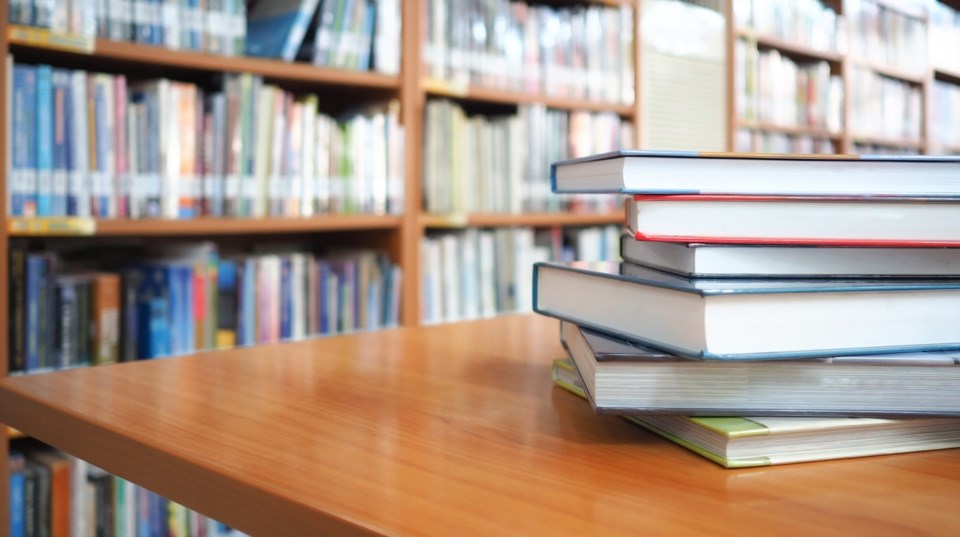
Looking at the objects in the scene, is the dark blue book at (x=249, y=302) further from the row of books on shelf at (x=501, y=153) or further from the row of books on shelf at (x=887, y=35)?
the row of books on shelf at (x=887, y=35)

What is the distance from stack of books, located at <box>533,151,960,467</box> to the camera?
1.54 feet

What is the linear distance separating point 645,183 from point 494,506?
0.22m

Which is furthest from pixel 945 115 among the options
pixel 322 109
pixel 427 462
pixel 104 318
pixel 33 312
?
pixel 427 462

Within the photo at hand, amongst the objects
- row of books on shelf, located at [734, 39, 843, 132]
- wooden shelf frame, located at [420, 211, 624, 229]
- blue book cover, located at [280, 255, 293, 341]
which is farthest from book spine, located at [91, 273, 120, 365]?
row of books on shelf, located at [734, 39, 843, 132]

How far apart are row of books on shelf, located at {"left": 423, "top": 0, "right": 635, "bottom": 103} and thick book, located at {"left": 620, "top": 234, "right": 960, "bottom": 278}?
69.0 inches

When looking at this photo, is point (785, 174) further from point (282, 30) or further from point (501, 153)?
point (501, 153)

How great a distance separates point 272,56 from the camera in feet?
6.34

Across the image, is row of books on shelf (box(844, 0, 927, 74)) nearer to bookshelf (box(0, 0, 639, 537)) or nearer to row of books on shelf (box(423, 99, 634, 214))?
bookshelf (box(0, 0, 639, 537))

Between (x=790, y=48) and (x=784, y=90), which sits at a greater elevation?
(x=790, y=48)

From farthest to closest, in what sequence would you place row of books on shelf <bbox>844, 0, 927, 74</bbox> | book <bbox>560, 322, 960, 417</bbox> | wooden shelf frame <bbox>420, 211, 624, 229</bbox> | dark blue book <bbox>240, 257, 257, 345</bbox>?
row of books on shelf <bbox>844, 0, 927, 74</bbox> → wooden shelf frame <bbox>420, 211, 624, 229</bbox> → dark blue book <bbox>240, 257, 257, 345</bbox> → book <bbox>560, 322, 960, 417</bbox>

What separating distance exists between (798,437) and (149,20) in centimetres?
158

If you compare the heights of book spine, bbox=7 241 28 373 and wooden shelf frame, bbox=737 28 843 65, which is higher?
wooden shelf frame, bbox=737 28 843 65

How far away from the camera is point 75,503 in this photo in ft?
5.26

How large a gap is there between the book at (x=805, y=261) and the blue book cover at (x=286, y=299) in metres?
1.50
